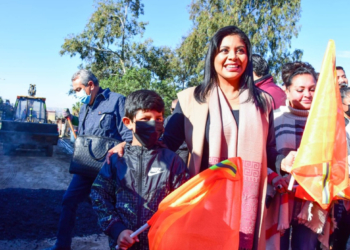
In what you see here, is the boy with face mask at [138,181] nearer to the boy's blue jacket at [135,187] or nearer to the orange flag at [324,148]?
the boy's blue jacket at [135,187]

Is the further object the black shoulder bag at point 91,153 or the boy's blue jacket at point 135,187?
the black shoulder bag at point 91,153

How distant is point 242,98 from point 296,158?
1.58ft

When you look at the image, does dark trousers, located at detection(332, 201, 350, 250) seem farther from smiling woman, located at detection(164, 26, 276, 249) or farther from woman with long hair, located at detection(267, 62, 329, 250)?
smiling woman, located at detection(164, 26, 276, 249)

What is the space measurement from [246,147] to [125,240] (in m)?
0.86

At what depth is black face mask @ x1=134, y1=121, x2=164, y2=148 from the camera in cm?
203

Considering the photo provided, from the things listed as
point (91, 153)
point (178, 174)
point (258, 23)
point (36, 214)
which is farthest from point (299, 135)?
point (258, 23)

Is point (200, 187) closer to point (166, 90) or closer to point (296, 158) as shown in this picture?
point (296, 158)

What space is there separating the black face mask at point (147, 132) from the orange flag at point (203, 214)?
409mm

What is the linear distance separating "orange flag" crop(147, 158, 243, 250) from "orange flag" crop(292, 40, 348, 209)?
42cm

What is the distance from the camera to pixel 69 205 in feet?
11.8

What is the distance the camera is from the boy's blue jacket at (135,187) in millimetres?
1923

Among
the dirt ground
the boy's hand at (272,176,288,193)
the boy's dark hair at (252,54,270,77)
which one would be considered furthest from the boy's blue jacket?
the dirt ground

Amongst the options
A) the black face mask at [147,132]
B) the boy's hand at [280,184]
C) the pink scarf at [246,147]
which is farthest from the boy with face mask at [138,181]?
the boy's hand at [280,184]

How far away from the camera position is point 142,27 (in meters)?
28.0
